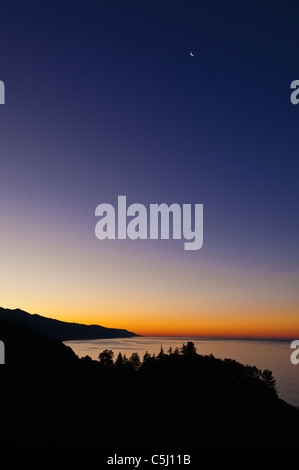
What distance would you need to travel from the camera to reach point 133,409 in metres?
68.8

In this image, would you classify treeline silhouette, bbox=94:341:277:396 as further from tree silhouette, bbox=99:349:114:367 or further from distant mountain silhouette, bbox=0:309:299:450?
distant mountain silhouette, bbox=0:309:299:450

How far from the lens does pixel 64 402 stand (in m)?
66.5

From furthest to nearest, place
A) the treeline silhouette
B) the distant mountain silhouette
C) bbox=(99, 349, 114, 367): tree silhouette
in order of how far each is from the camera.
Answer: bbox=(99, 349, 114, 367): tree silhouette < the treeline silhouette < the distant mountain silhouette

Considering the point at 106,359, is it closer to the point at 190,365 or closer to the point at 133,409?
the point at 133,409

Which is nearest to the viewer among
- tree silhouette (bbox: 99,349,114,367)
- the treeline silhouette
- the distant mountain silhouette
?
the distant mountain silhouette

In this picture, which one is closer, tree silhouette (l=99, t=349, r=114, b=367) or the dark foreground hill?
the dark foreground hill

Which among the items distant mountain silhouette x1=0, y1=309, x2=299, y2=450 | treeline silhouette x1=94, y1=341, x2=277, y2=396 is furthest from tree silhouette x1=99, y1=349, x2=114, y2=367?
distant mountain silhouette x1=0, y1=309, x2=299, y2=450

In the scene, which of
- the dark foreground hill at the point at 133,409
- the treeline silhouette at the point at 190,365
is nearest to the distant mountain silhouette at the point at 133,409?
the dark foreground hill at the point at 133,409

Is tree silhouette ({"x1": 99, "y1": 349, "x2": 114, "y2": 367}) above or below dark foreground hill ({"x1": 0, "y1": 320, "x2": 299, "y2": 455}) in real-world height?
above

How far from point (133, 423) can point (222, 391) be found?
92.4 ft

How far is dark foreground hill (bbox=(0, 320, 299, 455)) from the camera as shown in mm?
59594

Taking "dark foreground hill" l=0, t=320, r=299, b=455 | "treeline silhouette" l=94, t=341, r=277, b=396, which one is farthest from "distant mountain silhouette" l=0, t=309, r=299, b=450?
"treeline silhouette" l=94, t=341, r=277, b=396
